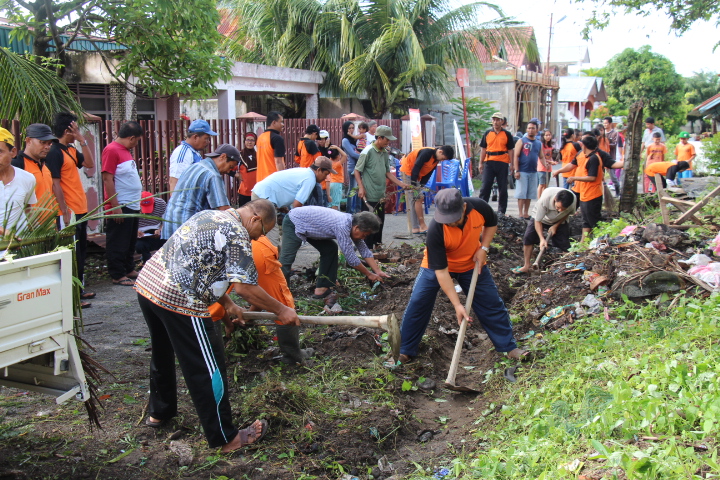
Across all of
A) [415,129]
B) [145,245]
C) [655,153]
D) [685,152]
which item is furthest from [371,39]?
[145,245]

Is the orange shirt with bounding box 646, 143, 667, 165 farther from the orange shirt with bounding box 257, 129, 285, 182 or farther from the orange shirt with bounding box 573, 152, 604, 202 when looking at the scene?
the orange shirt with bounding box 257, 129, 285, 182

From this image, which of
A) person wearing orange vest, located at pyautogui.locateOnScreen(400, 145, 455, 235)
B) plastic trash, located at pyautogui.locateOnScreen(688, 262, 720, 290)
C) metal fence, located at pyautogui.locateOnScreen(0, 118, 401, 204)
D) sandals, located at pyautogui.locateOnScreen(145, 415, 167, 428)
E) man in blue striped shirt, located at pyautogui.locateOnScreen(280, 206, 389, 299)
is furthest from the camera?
person wearing orange vest, located at pyautogui.locateOnScreen(400, 145, 455, 235)

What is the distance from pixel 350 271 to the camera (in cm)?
775

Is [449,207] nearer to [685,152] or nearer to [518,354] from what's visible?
[518,354]

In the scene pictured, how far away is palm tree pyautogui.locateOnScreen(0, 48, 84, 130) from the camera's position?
22.2 ft

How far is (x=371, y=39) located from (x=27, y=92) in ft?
44.4

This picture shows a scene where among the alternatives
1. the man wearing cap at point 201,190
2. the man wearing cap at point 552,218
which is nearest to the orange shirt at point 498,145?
the man wearing cap at point 552,218

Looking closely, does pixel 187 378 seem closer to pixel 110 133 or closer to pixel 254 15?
pixel 110 133

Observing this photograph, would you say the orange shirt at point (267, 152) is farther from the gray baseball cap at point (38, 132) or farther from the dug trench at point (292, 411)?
the gray baseball cap at point (38, 132)

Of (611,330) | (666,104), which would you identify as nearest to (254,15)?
(611,330)

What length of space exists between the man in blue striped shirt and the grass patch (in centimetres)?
206

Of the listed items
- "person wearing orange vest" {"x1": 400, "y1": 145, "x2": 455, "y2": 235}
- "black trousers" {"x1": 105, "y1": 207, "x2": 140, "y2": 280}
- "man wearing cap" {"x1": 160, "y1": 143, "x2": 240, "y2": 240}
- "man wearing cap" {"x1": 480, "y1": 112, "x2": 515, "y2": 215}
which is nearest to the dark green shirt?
"person wearing orange vest" {"x1": 400, "y1": 145, "x2": 455, "y2": 235}

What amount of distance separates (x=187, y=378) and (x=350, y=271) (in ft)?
13.7

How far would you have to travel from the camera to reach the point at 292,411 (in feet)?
14.3
